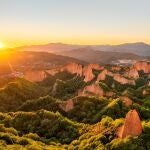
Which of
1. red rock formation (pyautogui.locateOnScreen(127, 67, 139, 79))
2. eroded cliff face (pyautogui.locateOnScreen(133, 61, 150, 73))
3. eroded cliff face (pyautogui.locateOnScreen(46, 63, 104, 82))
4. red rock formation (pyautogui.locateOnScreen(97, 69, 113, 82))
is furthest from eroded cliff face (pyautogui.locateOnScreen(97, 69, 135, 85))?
eroded cliff face (pyautogui.locateOnScreen(133, 61, 150, 73))

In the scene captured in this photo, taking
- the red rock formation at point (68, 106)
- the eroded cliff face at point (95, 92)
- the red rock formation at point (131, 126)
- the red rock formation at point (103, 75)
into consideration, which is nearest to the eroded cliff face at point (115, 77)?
the red rock formation at point (103, 75)

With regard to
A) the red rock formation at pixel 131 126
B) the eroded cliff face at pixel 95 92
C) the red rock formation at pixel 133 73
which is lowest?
the red rock formation at pixel 133 73

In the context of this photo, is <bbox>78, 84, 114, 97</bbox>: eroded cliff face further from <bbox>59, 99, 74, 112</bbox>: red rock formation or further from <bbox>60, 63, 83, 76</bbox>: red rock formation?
<bbox>60, 63, 83, 76</bbox>: red rock formation

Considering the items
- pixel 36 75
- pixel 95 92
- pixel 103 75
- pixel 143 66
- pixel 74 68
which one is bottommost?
pixel 36 75

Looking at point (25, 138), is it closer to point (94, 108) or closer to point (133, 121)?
point (133, 121)

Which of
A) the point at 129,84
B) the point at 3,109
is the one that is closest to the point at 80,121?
the point at 3,109

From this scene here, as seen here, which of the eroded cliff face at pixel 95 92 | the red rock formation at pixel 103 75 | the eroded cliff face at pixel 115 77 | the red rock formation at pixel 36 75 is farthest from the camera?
the red rock formation at pixel 36 75

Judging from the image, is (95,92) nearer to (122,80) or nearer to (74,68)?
(122,80)

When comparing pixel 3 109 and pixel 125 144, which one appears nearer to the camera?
pixel 125 144

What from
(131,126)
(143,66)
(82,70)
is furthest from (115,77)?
(131,126)

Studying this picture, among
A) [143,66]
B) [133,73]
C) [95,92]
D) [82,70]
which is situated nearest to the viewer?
[95,92]

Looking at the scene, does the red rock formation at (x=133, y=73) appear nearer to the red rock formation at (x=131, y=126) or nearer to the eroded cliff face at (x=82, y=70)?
the eroded cliff face at (x=82, y=70)
